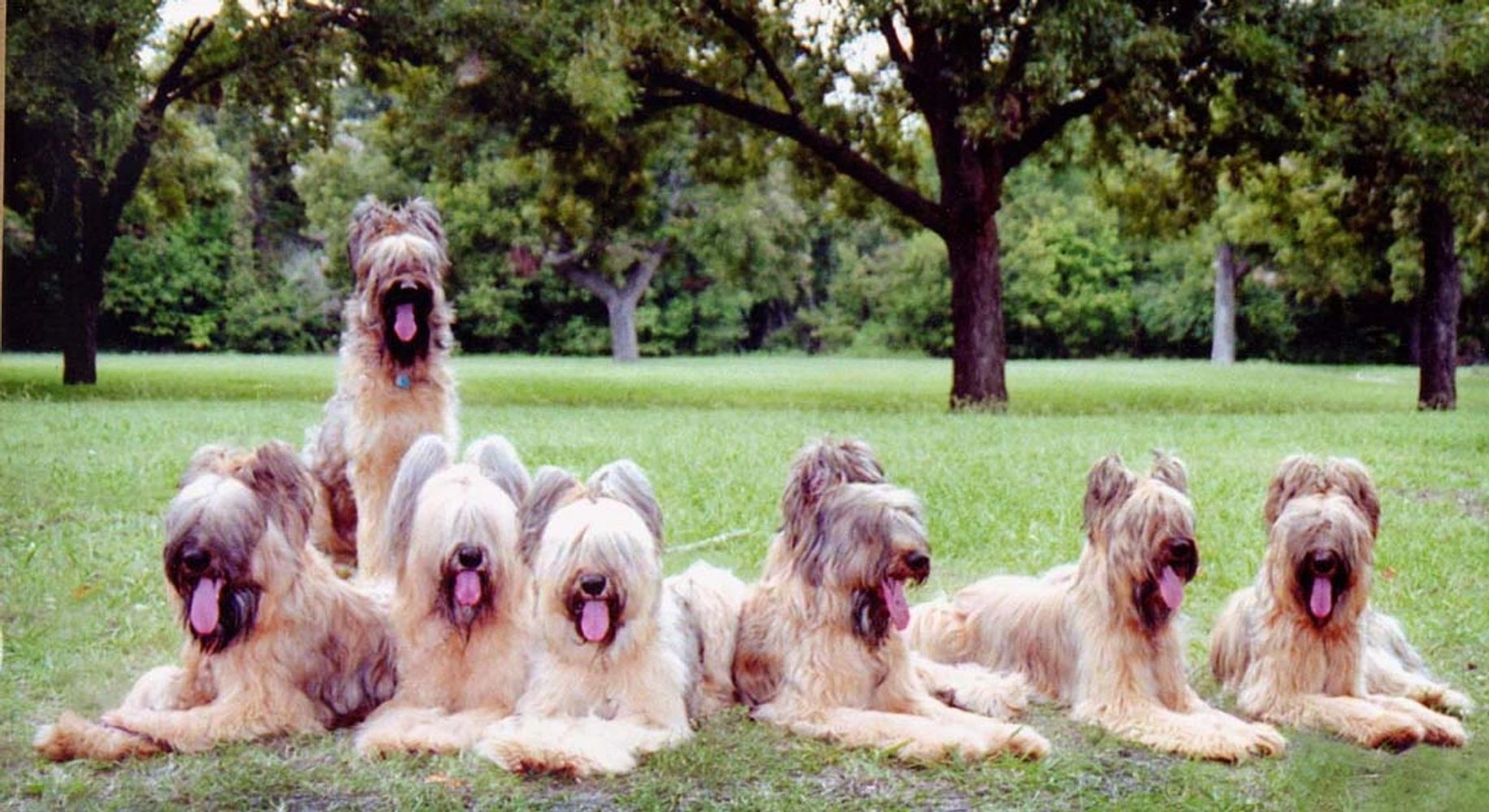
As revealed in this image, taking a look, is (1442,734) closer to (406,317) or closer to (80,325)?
(406,317)

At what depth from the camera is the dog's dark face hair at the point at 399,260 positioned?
14.1 ft

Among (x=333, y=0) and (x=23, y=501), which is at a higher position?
(x=333, y=0)

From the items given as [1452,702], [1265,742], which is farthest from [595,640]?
[1452,702]

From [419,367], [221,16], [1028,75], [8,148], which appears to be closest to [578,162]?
[419,367]

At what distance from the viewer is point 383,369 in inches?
180

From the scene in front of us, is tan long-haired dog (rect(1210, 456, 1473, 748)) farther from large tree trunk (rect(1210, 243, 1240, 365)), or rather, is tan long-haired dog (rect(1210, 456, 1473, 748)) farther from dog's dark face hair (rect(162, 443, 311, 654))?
dog's dark face hair (rect(162, 443, 311, 654))

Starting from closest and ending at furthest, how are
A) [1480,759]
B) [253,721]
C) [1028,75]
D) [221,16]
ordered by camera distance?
[253,721]
[1480,759]
[221,16]
[1028,75]

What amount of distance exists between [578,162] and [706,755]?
2.07m

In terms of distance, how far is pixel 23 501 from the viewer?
13.2 feet

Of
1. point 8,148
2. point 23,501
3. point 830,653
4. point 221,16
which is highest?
point 221,16

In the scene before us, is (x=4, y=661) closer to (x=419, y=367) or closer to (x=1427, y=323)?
(x=419, y=367)

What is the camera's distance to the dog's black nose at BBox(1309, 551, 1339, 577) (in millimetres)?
3932

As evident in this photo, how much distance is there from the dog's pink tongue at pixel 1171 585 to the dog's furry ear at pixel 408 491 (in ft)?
6.13

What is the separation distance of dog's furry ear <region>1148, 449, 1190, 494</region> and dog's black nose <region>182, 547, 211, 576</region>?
2330 mm
